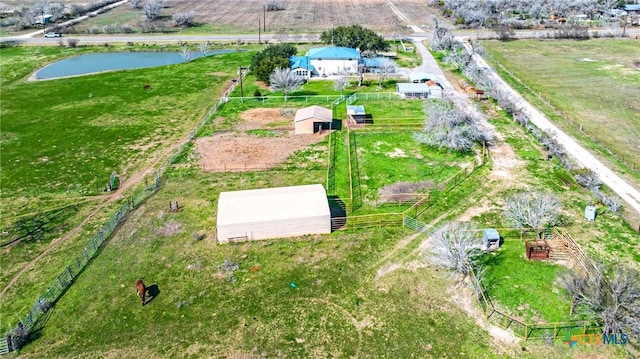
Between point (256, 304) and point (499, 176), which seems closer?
point (256, 304)

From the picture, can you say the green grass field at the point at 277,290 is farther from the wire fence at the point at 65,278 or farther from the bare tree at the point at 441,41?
the bare tree at the point at 441,41

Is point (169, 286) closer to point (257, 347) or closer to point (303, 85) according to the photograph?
point (257, 347)

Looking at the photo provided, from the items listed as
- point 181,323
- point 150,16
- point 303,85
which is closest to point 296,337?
point 181,323

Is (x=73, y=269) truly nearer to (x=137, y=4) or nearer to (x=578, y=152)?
(x=578, y=152)

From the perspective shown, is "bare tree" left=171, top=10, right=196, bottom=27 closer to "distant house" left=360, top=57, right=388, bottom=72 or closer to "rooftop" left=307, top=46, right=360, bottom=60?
"rooftop" left=307, top=46, right=360, bottom=60

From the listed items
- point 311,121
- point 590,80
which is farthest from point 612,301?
point 590,80

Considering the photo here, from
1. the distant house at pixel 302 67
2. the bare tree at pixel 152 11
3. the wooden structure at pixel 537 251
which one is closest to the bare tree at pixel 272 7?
the bare tree at pixel 152 11

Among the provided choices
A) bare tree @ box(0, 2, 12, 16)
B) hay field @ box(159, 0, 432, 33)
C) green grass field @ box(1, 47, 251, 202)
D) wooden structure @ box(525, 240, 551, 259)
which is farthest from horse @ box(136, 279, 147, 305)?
bare tree @ box(0, 2, 12, 16)
